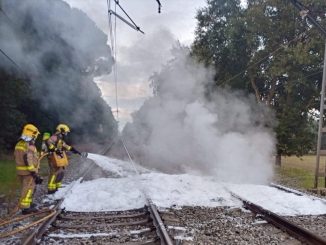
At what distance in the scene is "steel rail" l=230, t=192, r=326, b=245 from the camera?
5.99 m

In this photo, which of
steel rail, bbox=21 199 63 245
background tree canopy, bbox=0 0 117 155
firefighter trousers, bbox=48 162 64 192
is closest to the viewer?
steel rail, bbox=21 199 63 245

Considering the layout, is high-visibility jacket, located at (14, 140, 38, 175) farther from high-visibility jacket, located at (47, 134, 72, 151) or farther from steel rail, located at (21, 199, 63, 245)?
high-visibility jacket, located at (47, 134, 72, 151)

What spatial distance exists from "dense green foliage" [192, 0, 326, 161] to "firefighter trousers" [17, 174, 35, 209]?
512 inches

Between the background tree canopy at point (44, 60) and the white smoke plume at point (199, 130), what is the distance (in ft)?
12.3

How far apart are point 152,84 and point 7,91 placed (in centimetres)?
639

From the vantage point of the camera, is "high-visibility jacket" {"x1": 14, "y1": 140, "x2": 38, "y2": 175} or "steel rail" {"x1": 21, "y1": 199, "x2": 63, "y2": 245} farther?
"high-visibility jacket" {"x1": 14, "y1": 140, "x2": 38, "y2": 175}

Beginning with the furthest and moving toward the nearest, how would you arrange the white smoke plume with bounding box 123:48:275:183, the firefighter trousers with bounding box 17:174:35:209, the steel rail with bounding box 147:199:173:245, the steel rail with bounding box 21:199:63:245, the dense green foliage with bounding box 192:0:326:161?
1. the dense green foliage with bounding box 192:0:326:161
2. the white smoke plume with bounding box 123:48:275:183
3. the firefighter trousers with bounding box 17:174:35:209
4. the steel rail with bounding box 21:199:63:245
5. the steel rail with bounding box 147:199:173:245

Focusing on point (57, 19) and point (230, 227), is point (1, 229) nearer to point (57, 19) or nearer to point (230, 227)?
point (230, 227)

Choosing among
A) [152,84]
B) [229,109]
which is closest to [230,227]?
[229,109]

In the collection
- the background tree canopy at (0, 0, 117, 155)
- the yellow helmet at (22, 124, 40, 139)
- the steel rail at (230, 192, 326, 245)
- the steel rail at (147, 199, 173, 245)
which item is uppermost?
the background tree canopy at (0, 0, 117, 155)

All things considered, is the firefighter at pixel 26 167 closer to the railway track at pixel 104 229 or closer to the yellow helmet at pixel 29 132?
the yellow helmet at pixel 29 132

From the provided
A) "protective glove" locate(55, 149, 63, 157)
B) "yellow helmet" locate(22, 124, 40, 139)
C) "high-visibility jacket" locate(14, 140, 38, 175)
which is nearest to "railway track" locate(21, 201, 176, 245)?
"high-visibility jacket" locate(14, 140, 38, 175)

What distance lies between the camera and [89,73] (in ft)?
78.5

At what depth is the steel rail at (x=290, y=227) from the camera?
5988 mm
